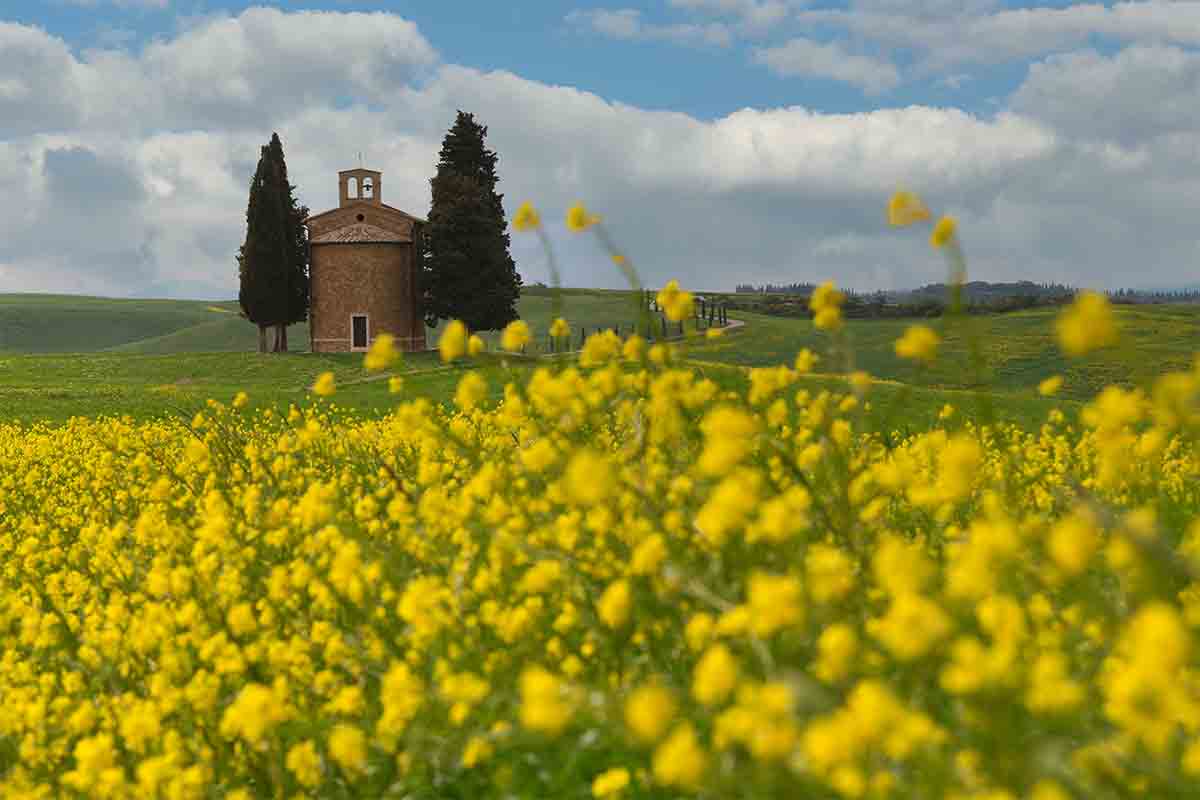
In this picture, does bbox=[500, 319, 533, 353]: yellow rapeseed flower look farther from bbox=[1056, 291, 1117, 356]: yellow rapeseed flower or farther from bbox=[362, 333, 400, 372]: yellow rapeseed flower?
bbox=[1056, 291, 1117, 356]: yellow rapeseed flower

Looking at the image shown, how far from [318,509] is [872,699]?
3667 millimetres

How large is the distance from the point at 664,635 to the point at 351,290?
53357 millimetres

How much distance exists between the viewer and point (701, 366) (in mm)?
8953

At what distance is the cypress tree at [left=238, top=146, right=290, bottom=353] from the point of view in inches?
2158

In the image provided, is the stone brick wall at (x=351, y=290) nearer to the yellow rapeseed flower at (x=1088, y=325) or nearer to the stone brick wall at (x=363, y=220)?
the stone brick wall at (x=363, y=220)

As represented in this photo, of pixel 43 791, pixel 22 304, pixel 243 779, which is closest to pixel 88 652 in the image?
pixel 43 791

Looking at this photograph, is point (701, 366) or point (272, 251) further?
point (272, 251)

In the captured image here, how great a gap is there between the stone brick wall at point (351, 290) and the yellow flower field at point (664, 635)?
4883 centimetres

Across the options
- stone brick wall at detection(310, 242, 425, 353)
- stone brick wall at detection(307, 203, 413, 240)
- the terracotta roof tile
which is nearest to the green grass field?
stone brick wall at detection(310, 242, 425, 353)

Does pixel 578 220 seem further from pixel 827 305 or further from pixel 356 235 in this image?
pixel 356 235

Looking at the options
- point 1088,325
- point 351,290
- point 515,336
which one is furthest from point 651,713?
point 351,290

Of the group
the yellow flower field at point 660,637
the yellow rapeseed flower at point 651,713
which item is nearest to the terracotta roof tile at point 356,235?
the yellow flower field at point 660,637

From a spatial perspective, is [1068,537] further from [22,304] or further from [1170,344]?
[22,304]

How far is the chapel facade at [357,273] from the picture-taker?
56188mm
